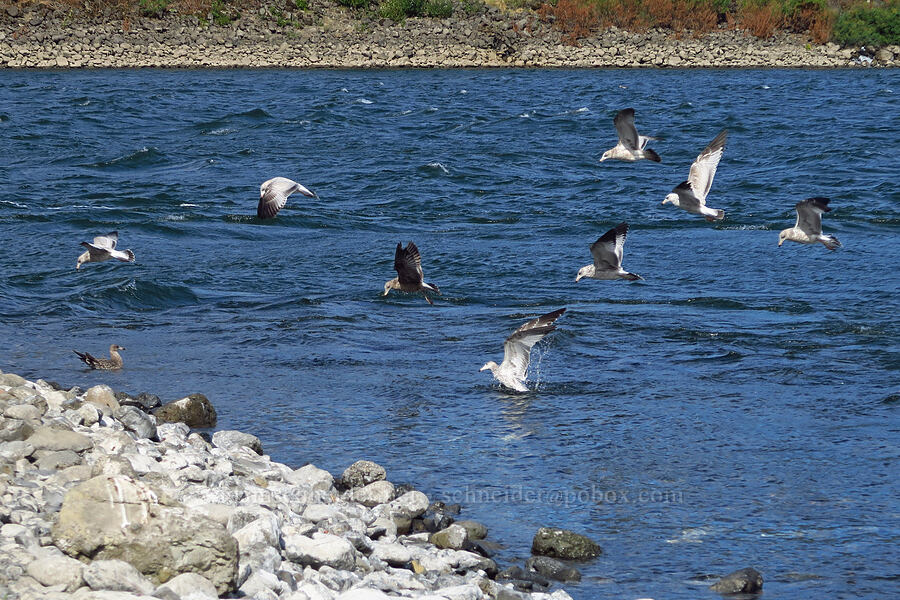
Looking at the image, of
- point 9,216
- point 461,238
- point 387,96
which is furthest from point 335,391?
point 387,96

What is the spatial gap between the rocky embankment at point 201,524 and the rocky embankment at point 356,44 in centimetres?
4561

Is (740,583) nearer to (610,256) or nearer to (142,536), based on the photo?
(142,536)

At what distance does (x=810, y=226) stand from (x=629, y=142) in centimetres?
226

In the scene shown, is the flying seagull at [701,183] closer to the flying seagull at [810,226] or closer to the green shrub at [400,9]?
the flying seagull at [810,226]

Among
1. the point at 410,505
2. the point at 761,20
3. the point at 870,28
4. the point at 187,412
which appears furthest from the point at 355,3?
the point at 410,505

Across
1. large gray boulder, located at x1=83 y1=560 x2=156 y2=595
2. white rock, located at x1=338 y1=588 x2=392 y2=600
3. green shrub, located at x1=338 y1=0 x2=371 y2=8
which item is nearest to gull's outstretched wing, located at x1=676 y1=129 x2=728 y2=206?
white rock, located at x1=338 y1=588 x2=392 y2=600

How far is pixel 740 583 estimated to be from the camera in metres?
6.36

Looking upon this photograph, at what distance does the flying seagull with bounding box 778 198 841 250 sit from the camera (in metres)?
11.4

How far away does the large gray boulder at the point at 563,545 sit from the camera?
6855mm

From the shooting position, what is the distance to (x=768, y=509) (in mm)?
7570

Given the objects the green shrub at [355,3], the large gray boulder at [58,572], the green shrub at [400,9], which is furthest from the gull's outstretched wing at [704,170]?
the green shrub at [355,3]

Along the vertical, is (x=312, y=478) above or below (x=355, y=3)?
below

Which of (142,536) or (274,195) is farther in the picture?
(274,195)

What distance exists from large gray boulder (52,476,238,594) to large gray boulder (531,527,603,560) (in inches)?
93.2
